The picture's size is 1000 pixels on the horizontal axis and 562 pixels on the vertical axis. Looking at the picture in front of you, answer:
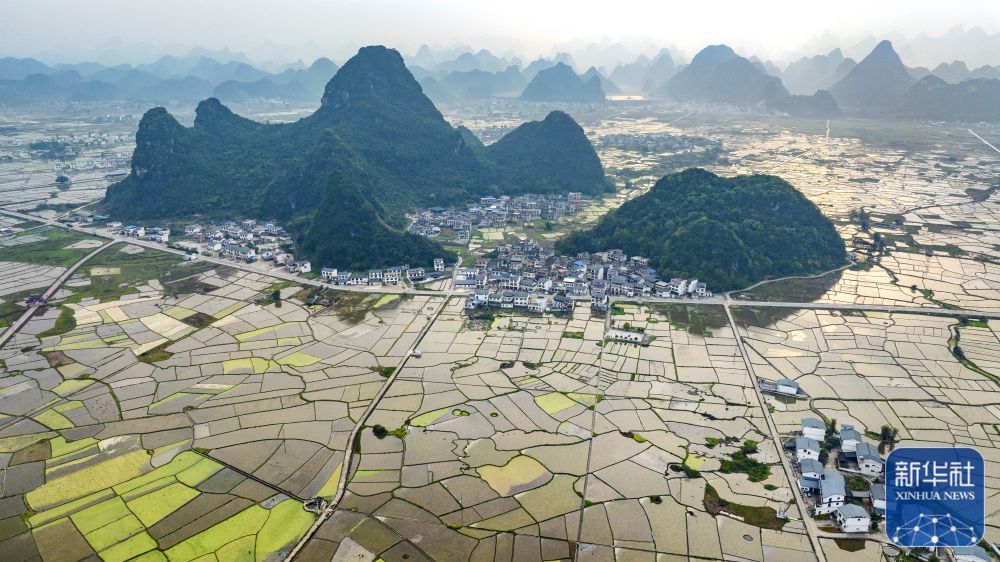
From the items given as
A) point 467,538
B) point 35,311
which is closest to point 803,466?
point 467,538

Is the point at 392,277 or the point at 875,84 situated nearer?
the point at 392,277

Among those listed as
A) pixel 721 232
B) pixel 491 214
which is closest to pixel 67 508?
pixel 721 232

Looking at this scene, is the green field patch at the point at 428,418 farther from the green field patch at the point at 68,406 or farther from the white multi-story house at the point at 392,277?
the white multi-story house at the point at 392,277

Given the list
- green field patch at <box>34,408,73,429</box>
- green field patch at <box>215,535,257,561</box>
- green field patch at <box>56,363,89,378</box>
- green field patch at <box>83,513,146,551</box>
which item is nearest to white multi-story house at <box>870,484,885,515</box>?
green field patch at <box>215,535,257,561</box>

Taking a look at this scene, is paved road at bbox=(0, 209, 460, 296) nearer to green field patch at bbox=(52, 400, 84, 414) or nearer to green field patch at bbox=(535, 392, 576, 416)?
green field patch at bbox=(535, 392, 576, 416)

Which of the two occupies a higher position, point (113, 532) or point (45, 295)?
point (45, 295)

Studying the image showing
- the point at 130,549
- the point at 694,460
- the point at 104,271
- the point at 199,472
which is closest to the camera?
the point at 130,549

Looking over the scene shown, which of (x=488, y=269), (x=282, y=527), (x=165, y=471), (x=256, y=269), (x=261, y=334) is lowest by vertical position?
(x=282, y=527)

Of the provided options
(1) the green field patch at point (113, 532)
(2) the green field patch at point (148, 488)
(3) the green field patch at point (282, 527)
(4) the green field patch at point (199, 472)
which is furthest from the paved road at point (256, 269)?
(1) the green field patch at point (113, 532)

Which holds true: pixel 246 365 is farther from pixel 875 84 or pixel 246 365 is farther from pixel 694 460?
pixel 875 84
